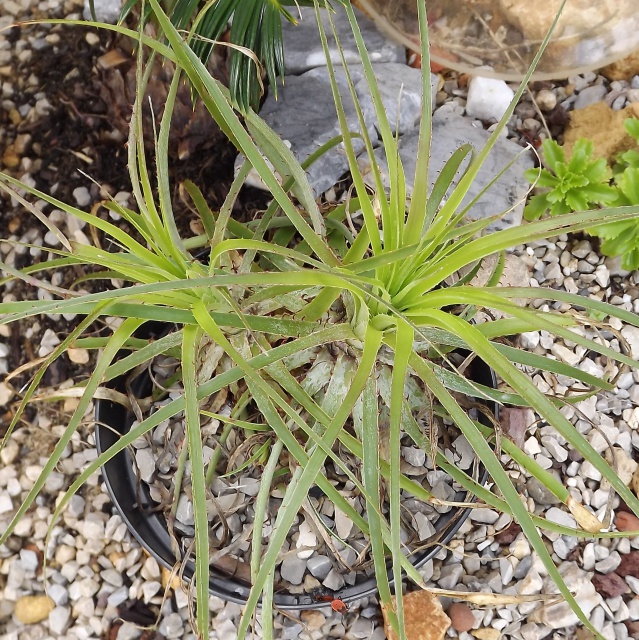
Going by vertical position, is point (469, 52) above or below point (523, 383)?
above

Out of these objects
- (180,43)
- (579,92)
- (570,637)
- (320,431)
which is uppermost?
(579,92)

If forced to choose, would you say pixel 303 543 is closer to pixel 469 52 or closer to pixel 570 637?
pixel 570 637

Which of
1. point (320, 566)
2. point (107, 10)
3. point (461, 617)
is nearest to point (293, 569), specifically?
point (320, 566)

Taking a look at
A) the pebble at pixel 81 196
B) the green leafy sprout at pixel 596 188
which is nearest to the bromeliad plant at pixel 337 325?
the green leafy sprout at pixel 596 188

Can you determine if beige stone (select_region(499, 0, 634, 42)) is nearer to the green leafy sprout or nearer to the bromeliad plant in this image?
the green leafy sprout

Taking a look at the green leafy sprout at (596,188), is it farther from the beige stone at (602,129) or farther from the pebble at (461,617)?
the pebble at (461,617)

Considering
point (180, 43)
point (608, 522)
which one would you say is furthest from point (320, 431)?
point (608, 522)

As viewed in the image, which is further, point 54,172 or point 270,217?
point 54,172

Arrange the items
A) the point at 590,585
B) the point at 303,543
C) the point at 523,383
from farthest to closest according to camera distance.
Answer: the point at 590,585
the point at 303,543
the point at 523,383
